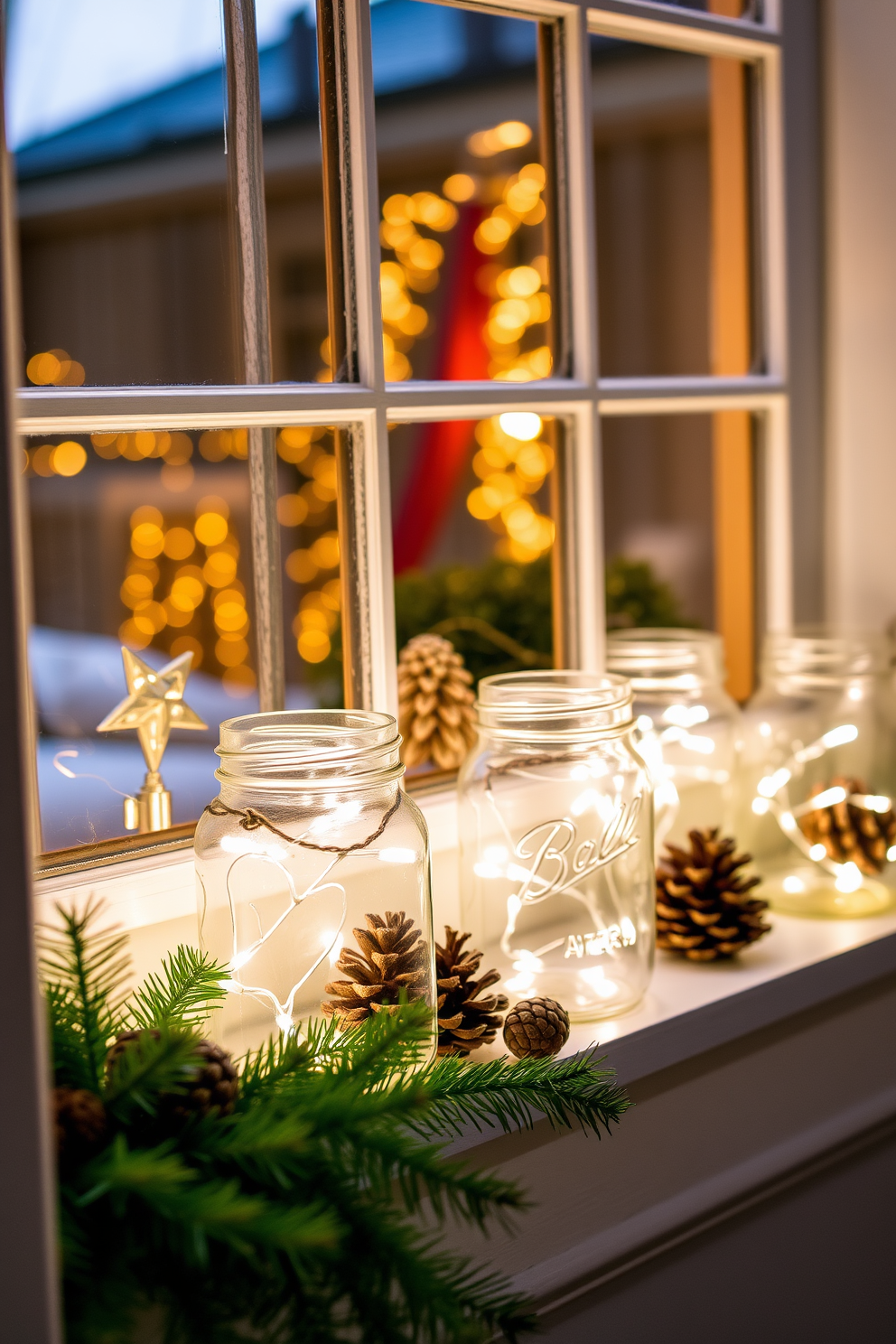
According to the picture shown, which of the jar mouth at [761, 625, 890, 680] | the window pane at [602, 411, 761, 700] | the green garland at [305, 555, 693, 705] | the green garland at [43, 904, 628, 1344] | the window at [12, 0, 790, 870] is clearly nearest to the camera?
the green garland at [43, 904, 628, 1344]

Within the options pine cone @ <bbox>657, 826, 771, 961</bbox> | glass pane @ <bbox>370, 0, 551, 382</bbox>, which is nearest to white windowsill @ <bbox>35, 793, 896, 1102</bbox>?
pine cone @ <bbox>657, 826, 771, 961</bbox>

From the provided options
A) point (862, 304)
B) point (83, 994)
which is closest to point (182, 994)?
point (83, 994)

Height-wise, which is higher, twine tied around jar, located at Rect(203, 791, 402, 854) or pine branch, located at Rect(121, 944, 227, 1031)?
twine tied around jar, located at Rect(203, 791, 402, 854)

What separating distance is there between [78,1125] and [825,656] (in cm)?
79

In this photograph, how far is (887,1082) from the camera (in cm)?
102

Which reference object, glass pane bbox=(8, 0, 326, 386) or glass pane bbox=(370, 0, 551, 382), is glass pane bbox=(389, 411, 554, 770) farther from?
glass pane bbox=(8, 0, 326, 386)

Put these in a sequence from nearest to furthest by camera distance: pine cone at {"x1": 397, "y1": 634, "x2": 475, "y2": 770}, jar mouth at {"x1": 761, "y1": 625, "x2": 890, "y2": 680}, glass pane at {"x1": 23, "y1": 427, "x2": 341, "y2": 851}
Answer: pine cone at {"x1": 397, "y1": 634, "x2": 475, "y2": 770} < jar mouth at {"x1": 761, "y1": 625, "x2": 890, "y2": 680} < glass pane at {"x1": 23, "y1": 427, "x2": 341, "y2": 851}

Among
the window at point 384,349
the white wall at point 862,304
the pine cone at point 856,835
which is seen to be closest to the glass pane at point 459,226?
the window at point 384,349

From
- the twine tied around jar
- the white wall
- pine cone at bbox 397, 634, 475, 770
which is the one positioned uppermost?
the white wall

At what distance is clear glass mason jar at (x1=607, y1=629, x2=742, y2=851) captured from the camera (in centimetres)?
107

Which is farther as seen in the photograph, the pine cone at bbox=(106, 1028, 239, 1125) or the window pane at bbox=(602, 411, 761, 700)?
the window pane at bbox=(602, 411, 761, 700)

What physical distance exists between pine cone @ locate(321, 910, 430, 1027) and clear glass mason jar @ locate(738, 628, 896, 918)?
476 mm

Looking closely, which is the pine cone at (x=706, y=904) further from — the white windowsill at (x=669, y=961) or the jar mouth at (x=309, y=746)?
the jar mouth at (x=309, y=746)

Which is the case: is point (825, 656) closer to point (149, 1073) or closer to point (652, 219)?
point (149, 1073)
